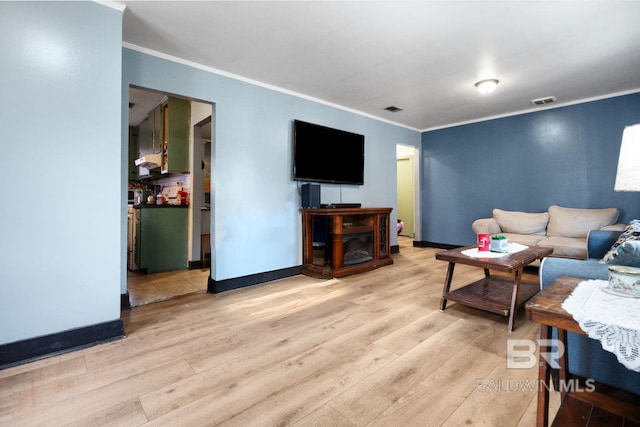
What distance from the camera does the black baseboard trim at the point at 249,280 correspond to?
3041 mm

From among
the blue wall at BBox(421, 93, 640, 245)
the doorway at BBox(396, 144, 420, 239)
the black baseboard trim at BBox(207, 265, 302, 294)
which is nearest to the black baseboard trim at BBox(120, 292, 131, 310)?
the black baseboard trim at BBox(207, 265, 302, 294)

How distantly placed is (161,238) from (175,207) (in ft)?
1.53

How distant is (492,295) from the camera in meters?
2.50

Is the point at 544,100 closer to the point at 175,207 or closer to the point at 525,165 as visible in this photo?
the point at 525,165

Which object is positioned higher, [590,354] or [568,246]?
[568,246]

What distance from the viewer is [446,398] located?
139cm

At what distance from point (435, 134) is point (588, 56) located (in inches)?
113

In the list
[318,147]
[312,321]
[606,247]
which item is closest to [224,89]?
[318,147]

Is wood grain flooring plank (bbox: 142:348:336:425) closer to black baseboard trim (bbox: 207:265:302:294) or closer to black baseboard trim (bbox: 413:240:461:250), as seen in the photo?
black baseboard trim (bbox: 207:265:302:294)

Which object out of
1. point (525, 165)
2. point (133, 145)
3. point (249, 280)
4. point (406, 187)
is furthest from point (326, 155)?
point (133, 145)

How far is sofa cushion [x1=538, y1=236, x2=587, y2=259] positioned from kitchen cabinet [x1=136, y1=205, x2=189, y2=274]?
4806 mm

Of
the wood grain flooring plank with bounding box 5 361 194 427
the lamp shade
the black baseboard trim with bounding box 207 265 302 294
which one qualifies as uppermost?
the lamp shade

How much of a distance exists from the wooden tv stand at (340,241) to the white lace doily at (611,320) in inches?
100.0

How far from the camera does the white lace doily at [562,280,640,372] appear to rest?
815 mm
